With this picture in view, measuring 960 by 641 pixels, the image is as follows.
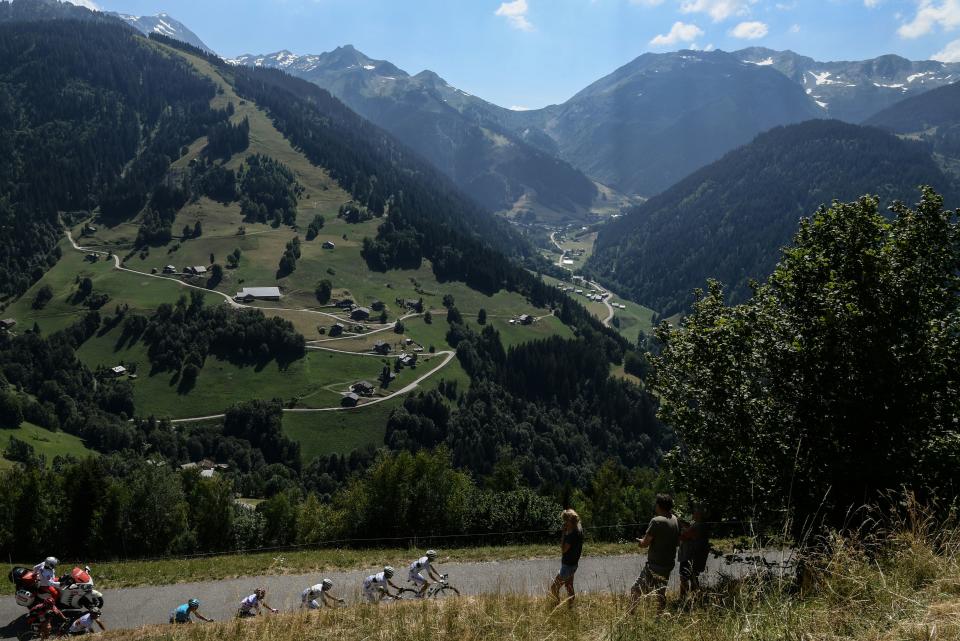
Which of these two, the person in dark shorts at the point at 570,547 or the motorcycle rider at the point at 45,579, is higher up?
the person in dark shorts at the point at 570,547

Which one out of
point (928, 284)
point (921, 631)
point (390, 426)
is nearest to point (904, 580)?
point (921, 631)

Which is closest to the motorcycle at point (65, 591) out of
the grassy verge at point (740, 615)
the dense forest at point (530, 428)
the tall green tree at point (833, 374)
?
the grassy verge at point (740, 615)

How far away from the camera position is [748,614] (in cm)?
623

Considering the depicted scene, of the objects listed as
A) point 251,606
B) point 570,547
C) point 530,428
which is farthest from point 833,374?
point 530,428

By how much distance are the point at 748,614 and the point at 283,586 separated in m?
25.0

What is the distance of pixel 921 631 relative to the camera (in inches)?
213

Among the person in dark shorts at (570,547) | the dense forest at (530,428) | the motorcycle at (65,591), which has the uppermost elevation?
the person in dark shorts at (570,547)

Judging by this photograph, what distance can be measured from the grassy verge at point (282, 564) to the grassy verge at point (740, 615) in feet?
60.5

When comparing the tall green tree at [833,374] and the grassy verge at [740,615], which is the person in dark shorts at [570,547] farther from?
the tall green tree at [833,374]

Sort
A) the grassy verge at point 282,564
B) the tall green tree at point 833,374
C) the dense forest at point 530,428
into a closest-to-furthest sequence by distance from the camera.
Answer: the tall green tree at point 833,374 → the grassy verge at point 282,564 → the dense forest at point 530,428

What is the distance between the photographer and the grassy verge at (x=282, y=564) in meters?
27.2

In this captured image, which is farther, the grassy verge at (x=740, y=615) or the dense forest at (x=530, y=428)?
the dense forest at (x=530, y=428)

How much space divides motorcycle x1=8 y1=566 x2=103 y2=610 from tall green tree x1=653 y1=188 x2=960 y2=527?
70.6 feet

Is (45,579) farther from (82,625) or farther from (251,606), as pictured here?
(251,606)
